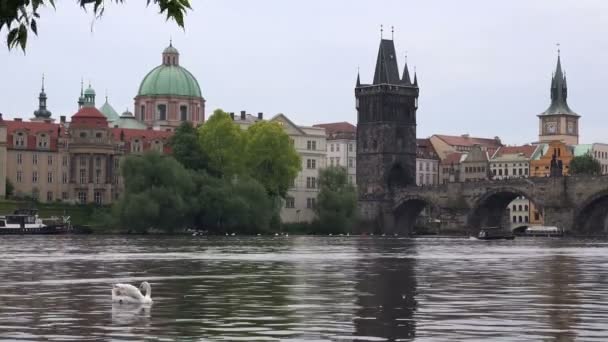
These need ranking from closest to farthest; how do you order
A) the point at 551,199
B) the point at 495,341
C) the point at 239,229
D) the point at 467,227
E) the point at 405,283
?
the point at 495,341 → the point at 405,283 → the point at 239,229 → the point at 551,199 → the point at 467,227

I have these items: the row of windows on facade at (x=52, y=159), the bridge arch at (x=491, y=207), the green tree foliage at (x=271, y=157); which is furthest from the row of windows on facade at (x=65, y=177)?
the bridge arch at (x=491, y=207)

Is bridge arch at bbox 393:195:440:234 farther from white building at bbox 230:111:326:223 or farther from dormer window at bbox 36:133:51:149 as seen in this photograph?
dormer window at bbox 36:133:51:149

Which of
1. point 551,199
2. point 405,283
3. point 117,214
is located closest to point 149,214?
point 117,214

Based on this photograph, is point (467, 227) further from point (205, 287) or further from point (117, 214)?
point (205, 287)

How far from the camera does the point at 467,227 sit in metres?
184

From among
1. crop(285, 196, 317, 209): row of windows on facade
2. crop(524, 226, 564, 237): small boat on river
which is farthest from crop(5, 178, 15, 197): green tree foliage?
crop(524, 226, 564, 237): small boat on river

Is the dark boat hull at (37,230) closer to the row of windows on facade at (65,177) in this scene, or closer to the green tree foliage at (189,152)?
the green tree foliage at (189,152)

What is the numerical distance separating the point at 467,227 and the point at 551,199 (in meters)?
16.9

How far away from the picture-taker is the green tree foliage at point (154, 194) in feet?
436

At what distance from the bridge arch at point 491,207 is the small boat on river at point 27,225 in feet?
200

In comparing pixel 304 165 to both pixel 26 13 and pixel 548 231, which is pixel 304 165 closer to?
pixel 548 231

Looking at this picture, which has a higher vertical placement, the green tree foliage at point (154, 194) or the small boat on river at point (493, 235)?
the green tree foliage at point (154, 194)

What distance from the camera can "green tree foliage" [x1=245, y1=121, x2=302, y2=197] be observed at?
14875 centimetres

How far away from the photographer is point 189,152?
151125 millimetres
